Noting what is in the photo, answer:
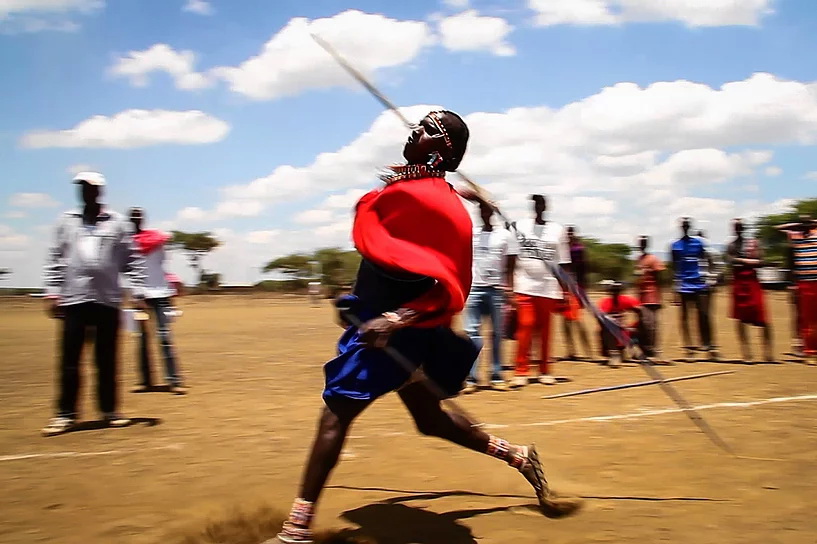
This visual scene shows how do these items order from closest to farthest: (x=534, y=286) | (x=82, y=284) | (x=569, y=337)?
(x=82, y=284)
(x=534, y=286)
(x=569, y=337)

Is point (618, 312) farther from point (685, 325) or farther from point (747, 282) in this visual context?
point (747, 282)

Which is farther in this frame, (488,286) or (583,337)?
(583,337)

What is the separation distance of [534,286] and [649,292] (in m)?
2.79

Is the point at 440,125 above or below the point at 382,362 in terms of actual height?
above

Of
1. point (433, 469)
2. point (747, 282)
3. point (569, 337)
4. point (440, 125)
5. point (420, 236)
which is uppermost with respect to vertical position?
point (440, 125)

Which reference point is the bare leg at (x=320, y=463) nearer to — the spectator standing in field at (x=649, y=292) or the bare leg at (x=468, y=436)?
the bare leg at (x=468, y=436)

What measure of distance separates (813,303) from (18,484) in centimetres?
889

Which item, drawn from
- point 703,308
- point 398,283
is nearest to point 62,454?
point 398,283

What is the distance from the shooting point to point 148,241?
26.2 feet

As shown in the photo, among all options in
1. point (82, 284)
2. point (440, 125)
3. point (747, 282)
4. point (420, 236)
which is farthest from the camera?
point (747, 282)

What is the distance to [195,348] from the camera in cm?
1392

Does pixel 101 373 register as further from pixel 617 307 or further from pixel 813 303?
pixel 813 303

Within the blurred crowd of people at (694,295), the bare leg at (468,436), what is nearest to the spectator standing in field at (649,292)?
the blurred crowd of people at (694,295)

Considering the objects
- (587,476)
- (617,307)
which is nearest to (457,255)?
(587,476)
